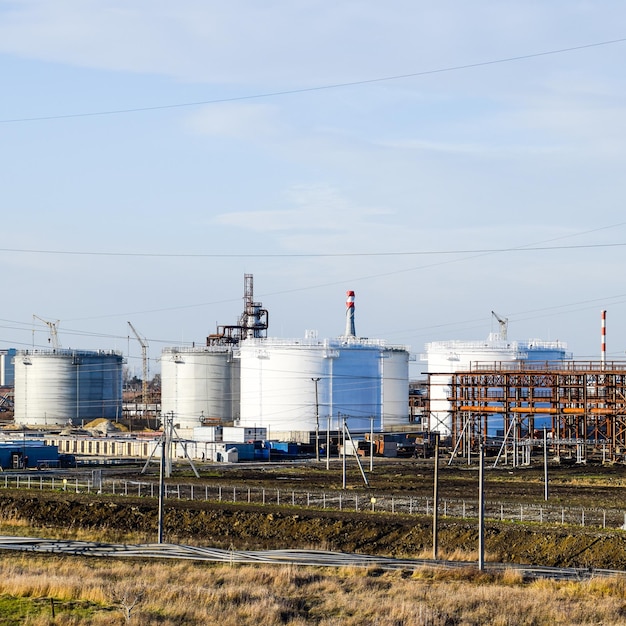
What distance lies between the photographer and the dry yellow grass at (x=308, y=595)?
883 inches

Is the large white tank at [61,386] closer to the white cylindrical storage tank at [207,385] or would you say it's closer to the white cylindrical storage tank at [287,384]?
the white cylindrical storage tank at [207,385]

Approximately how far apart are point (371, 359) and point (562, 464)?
29223 millimetres

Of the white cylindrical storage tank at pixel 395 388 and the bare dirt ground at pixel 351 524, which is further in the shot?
the white cylindrical storage tank at pixel 395 388

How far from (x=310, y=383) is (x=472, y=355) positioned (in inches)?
653

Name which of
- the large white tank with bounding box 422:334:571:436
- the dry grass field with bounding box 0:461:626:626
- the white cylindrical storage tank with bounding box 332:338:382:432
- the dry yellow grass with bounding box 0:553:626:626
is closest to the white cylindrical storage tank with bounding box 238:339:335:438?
the white cylindrical storage tank with bounding box 332:338:382:432

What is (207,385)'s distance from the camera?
401 feet

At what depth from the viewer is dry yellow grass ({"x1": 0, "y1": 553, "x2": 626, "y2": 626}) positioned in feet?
73.6

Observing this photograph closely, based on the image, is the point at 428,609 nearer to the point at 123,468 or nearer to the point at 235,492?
the point at 235,492

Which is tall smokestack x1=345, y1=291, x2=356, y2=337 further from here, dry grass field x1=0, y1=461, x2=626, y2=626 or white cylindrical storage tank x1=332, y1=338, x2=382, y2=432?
dry grass field x1=0, y1=461, x2=626, y2=626

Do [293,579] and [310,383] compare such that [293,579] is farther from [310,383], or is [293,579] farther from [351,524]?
[310,383]

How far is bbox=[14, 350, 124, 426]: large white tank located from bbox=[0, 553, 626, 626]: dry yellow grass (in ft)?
326

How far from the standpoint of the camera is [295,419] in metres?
99.9

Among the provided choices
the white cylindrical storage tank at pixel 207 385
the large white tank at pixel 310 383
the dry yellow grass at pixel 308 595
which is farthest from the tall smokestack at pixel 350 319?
the dry yellow grass at pixel 308 595

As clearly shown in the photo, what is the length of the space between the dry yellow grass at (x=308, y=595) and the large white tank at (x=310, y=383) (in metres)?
70.3
